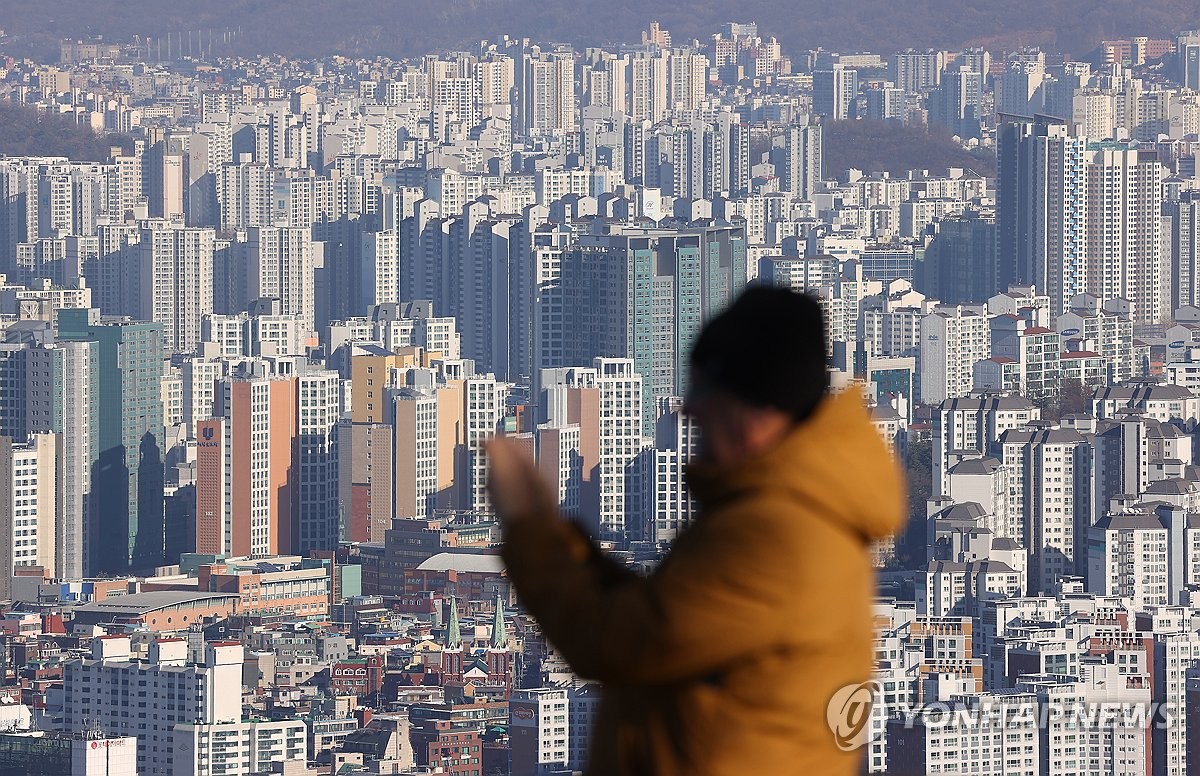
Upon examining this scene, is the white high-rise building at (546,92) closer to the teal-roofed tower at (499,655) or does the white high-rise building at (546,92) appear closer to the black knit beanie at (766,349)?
the teal-roofed tower at (499,655)

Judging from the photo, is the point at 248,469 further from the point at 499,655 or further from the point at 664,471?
the point at 499,655

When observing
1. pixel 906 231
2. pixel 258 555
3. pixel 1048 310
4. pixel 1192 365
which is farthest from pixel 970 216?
pixel 258 555

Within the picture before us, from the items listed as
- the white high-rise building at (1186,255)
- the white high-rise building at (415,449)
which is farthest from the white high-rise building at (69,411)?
the white high-rise building at (1186,255)

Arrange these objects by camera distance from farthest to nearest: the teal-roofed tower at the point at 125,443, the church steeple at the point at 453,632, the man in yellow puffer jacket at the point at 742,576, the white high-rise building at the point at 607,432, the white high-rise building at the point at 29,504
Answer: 1. the teal-roofed tower at the point at 125,443
2. the white high-rise building at the point at 607,432
3. the white high-rise building at the point at 29,504
4. the church steeple at the point at 453,632
5. the man in yellow puffer jacket at the point at 742,576

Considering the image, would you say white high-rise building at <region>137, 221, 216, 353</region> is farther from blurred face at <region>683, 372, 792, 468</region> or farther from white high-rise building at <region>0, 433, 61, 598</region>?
blurred face at <region>683, 372, 792, 468</region>

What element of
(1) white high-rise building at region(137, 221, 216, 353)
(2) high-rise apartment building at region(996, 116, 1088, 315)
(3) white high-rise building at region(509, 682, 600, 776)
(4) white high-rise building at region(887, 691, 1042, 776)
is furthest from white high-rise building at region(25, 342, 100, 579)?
(2) high-rise apartment building at region(996, 116, 1088, 315)
